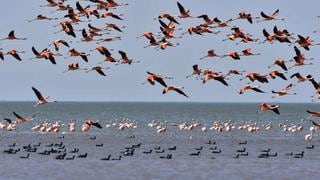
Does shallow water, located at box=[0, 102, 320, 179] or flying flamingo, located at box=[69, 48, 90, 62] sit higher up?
flying flamingo, located at box=[69, 48, 90, 62]

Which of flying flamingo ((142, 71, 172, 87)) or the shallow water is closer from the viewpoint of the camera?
flying flamingo ((142, 71, 172, 87))

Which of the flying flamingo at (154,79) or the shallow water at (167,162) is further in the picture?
the shallow water at (167,162)

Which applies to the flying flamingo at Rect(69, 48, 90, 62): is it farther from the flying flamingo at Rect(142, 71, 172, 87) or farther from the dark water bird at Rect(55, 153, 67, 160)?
the dark water bird at Rect(55, 153, 67, 160)

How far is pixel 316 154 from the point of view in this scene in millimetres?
105250

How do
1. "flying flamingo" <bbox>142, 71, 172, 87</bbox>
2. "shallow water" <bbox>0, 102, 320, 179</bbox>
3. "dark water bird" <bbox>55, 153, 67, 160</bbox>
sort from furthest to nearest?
"dark water bird" <bbox>55, 153, 67, 160</bbox> → "shallow water" <bbox>0, 102, 320, 179</bbox> → "flying flamingo" <bbox>142, 71, 172, 87</bbox>

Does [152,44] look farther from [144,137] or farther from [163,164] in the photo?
[144,137]

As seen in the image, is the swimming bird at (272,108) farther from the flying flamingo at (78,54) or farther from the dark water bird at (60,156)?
the dark water bird at (60,156)

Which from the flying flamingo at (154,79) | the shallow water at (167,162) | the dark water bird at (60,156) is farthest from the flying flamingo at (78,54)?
the dark water bird at (60,156)

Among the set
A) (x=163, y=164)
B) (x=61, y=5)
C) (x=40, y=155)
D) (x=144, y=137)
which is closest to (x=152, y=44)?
(x=61, y=5)

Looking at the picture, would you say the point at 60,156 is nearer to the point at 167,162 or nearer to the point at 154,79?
the point at 167,162

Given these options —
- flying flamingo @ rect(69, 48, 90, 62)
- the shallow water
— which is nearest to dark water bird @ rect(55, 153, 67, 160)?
the shallow water

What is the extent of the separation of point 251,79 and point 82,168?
42455 millimetres

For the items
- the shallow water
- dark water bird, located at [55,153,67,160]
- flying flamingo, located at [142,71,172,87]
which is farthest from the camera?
dark water bird, located at [55,153,67,160]

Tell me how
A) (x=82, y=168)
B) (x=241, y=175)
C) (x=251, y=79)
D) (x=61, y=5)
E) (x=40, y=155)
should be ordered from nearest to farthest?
1. (x=251, y=79)
2. (x=61, y=5)
3. (x=241, y=175)
4. (x=82, y=168)
5. (x=40, y=155)
